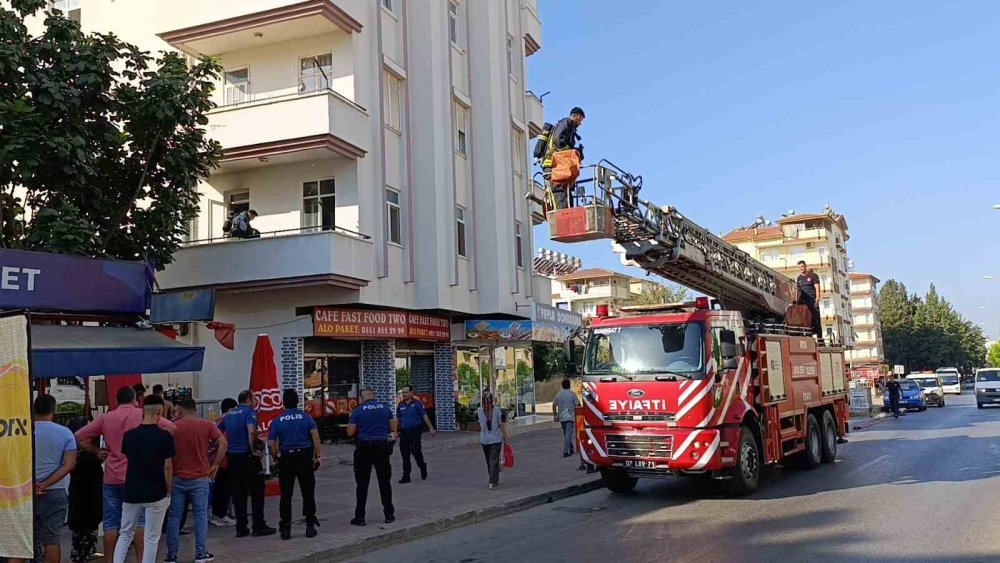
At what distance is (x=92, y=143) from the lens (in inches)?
537

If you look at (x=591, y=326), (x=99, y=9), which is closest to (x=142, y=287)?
(x=591, y=326)

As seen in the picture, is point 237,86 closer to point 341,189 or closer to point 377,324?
point 341,189

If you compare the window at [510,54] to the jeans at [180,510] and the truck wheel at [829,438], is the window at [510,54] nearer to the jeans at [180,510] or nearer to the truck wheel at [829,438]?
the truck wheel at [829,438]

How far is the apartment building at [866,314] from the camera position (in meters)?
116

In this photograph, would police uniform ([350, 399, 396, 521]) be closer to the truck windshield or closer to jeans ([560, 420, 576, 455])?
the truck windshield

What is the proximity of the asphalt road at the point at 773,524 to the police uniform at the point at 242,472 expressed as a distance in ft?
5.96

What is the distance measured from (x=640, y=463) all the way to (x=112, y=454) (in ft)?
23.7

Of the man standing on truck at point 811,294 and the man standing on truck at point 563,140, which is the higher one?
the man standing on truck at point 563,140

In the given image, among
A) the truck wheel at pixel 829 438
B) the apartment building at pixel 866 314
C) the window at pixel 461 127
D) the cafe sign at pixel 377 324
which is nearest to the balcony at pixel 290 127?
the cafe sign at pixel 377 324

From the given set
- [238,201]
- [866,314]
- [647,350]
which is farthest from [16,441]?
[866,314]

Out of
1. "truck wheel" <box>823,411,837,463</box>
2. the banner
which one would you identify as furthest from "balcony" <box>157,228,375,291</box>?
the banner

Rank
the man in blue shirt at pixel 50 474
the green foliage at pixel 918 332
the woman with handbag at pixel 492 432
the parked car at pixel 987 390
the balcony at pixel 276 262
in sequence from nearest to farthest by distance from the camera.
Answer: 1. the man in blue shirt at pixel 50 474
2. the woman with handbag at pixel 492 432
3. the balcony at pixel 276 262
4. the parked car at pixel 987 390
5. the green foliage at pixel 918 332

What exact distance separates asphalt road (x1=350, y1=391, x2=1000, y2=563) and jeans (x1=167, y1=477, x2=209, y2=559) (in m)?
1.80

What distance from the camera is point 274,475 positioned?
12.9 m
